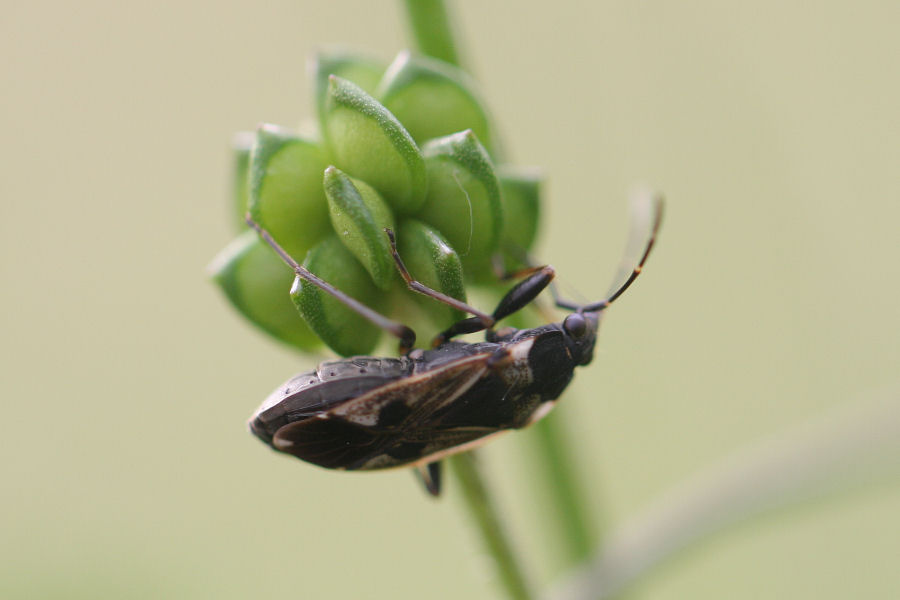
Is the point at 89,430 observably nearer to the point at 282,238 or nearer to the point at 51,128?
the point at 51,128

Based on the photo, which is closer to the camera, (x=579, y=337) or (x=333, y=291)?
(x=333, y=291)

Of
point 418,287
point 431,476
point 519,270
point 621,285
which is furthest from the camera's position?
point 621,285

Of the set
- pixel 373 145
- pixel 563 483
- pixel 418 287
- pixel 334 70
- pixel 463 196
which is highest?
pixel 334 70

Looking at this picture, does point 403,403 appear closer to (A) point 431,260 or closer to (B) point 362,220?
(A) point 431,260

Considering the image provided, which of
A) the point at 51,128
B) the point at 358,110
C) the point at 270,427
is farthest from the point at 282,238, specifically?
the point at 51,128

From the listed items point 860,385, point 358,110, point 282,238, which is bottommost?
point 860,385

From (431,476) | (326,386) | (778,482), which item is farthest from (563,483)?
(326,386)

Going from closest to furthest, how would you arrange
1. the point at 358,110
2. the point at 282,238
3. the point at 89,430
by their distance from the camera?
the point at 358,110 → the point at 282,238 → the point at 89,430
